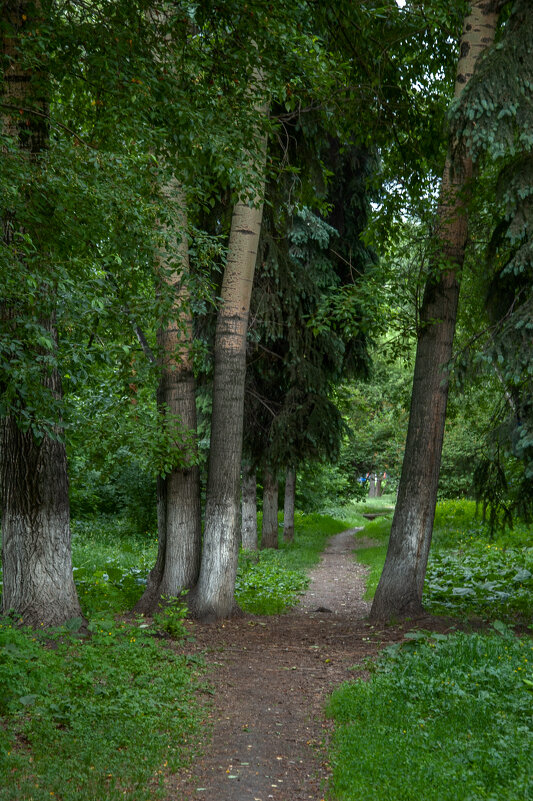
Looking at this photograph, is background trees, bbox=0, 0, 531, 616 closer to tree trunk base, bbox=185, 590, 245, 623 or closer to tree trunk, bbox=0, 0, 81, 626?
tree trunk, bbox=0, 0, 81, 626

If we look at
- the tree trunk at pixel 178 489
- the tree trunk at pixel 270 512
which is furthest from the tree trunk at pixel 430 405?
the tree trunk at pixel 270 512

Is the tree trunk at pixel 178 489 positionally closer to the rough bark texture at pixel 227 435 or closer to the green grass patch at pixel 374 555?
the rough bark texture at pixel 227 435

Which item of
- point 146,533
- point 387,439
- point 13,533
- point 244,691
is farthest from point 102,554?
point 387,439

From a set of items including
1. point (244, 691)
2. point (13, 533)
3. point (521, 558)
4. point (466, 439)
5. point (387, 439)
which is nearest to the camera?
point (244, 691)

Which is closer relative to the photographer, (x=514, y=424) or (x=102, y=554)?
(x=514, y=424)

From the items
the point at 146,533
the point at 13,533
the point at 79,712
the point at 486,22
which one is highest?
the point at 486,22

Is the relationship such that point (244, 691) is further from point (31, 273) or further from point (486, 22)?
point (486, 22)

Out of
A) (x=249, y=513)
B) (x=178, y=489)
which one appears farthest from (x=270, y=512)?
(x=178, y=489)

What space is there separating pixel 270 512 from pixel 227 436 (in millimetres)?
8772

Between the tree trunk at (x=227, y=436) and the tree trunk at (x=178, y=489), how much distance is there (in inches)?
10.3

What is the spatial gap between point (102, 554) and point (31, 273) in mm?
11473

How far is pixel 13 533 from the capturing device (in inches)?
275

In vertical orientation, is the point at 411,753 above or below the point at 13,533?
below

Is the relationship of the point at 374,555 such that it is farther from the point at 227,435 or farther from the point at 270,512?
the point at 227,435
